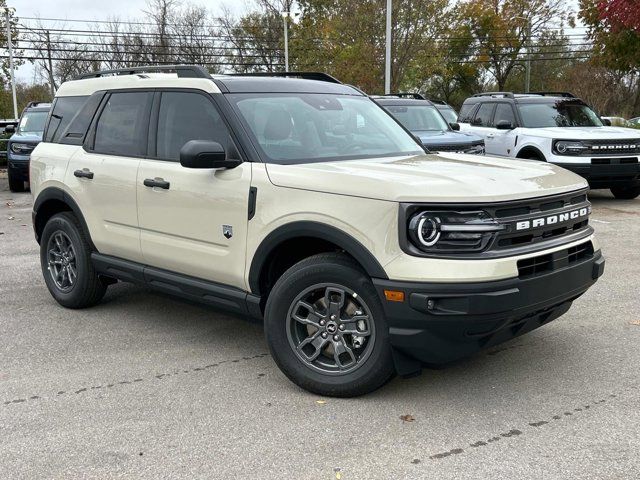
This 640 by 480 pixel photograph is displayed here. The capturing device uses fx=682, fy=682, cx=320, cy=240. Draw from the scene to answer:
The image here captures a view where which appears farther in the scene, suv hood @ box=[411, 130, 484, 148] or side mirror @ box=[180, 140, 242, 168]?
suv hood @ box=[411, 130, 484, 148]

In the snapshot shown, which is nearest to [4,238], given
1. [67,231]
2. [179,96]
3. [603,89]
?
[67,231]

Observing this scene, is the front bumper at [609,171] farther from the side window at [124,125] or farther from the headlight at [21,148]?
the headlight at [21,148]

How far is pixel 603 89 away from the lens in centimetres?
4034

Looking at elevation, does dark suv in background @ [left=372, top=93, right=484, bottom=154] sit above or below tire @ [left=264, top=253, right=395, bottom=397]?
above

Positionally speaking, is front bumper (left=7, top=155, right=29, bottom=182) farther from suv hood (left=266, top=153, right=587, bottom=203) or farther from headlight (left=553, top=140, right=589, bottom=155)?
suv hood (left=266, top=153, right=587, bottom=203)

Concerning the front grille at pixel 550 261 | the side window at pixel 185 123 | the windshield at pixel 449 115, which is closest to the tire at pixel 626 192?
the windshield at pixel 449 115

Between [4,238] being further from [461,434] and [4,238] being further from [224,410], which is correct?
[461,434]

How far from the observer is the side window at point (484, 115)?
43.2ft

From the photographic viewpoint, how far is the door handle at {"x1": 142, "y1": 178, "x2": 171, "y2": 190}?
15.1ft

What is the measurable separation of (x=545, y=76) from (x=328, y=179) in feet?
183

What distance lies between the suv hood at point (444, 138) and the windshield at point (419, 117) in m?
0.24

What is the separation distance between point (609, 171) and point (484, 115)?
307 cm

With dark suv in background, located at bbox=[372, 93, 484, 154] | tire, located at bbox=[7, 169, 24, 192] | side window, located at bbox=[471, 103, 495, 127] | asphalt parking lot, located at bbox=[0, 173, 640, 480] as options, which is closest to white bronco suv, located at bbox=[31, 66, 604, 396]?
asphalt parking lot, located at bbox=[0, 173, 640, 480]

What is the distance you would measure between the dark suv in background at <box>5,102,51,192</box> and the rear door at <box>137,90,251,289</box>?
35.0ft
